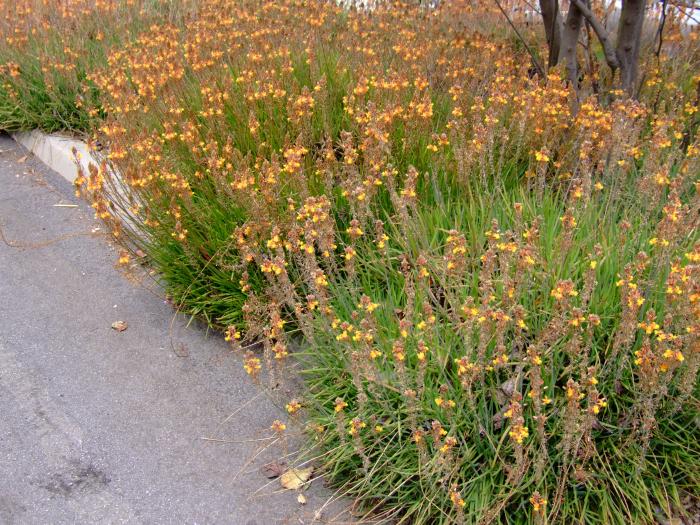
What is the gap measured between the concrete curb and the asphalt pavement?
1.41m

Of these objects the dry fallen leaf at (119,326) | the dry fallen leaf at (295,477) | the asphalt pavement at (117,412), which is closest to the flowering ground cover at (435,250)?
the dry fallen leaf at (295,477)

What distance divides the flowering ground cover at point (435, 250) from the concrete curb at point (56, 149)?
488mm

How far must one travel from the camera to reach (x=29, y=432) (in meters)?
3.53

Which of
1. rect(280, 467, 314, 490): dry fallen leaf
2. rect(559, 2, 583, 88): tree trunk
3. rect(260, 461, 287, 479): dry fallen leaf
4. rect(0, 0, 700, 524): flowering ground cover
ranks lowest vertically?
rect(260, 461, 287, 479): dry fallen leaf

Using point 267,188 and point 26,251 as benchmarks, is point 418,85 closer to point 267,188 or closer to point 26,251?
point 267,188

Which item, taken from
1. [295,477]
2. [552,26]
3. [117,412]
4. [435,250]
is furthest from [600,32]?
[117,412]

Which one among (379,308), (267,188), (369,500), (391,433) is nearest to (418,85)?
(267,188)

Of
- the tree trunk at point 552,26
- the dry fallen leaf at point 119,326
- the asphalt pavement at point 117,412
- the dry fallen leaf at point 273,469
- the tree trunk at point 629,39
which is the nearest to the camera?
the asphalt pavement at point 117,412

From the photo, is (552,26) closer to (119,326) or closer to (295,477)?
(119,326)

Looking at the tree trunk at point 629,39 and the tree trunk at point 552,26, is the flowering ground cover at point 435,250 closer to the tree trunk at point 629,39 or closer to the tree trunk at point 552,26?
the tree trunk at point 629,39

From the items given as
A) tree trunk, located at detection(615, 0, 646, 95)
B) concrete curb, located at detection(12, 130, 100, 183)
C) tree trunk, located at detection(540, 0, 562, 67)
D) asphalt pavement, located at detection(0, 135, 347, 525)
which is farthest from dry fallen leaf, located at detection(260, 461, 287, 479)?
tree trunk, located at detection(540, 0, 562, 67)

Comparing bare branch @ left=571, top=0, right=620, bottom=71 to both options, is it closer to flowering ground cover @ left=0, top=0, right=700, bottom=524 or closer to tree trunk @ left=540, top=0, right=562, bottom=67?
flowering ground cover @ left=0, top=0, right=700, bottom=524

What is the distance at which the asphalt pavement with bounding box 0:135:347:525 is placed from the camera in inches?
122

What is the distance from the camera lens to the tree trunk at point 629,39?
524cm
